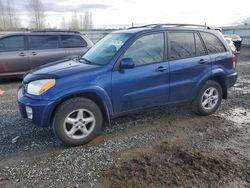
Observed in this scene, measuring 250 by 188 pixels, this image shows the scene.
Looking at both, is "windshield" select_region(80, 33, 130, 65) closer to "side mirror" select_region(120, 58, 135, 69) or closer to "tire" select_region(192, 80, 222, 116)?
"side mirror" select_region(120, 58, 135, 69)

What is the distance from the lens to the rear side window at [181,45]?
473 cm

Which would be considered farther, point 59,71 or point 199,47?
point 199,47

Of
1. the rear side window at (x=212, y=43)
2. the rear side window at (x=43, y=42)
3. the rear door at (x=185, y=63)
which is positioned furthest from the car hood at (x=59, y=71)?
the rear side window at (x=43, y=42)

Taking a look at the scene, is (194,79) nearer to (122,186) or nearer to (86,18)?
(122,186)

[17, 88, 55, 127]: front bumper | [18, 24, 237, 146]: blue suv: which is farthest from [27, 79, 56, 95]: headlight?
[17, 88, 55, 127]: front bumper

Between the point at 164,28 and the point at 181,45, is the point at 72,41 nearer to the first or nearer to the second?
the point at 164,28

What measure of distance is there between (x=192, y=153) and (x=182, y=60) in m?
1.79

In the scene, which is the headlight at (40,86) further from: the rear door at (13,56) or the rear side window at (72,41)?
the rear side window at (72,41)

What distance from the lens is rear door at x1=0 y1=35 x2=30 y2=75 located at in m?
8.32

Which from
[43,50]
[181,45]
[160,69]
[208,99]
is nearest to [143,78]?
[160,69]

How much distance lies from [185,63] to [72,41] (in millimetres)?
5550

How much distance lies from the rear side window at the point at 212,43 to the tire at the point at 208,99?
63 centimetres

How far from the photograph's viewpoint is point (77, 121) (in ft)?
13.1

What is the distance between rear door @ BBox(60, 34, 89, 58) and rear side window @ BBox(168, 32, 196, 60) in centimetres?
498
